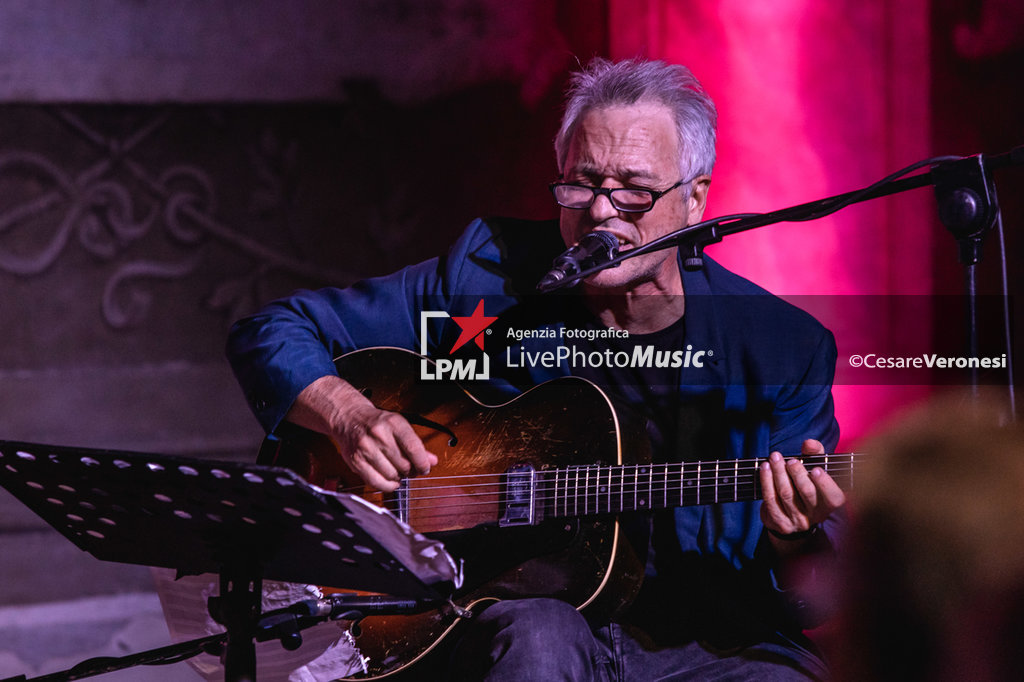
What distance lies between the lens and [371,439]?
70.1 inches

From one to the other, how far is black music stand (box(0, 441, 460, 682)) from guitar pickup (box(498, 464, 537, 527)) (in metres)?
0.39

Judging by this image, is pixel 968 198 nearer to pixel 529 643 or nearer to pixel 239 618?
pixel 529 643

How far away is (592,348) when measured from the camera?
2137 mm

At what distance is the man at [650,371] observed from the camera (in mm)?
1765

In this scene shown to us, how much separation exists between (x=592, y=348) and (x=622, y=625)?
2.00ft

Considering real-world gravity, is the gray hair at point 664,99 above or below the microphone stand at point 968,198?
above

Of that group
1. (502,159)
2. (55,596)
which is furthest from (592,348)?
(55,596)

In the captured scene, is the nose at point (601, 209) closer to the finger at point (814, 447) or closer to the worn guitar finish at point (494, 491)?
the worn guitar finish at point (494, 491)

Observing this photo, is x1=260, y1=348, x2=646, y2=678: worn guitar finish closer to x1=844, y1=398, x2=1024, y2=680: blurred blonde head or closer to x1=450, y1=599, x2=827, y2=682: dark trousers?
x1=450, y1=599, x2=827, y2=682: dark trousers

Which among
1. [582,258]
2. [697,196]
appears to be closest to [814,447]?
[582,258]

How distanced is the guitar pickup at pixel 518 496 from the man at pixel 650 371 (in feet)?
0.60

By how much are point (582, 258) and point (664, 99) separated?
70 cm

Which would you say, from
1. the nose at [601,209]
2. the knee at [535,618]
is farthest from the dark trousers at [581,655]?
the nose at [601,209]

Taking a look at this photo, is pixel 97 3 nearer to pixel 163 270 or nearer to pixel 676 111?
pixel 163 270
